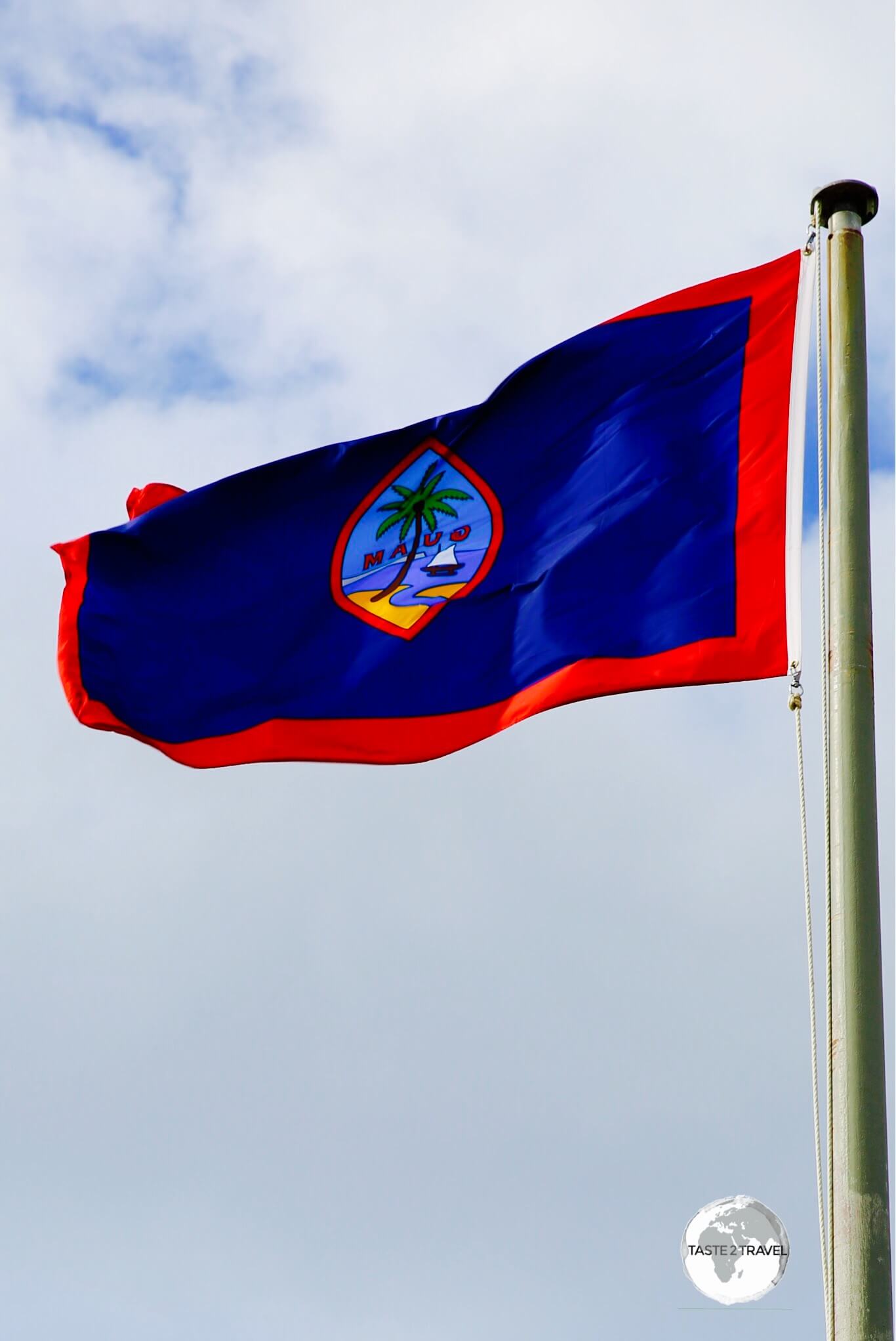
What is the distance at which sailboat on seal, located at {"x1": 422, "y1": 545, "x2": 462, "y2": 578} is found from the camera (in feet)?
44.3

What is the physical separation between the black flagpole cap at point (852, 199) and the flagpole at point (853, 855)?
0.01 metres

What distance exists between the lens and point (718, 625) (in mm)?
11711

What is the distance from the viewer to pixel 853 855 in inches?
343

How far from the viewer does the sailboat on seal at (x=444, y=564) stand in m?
13.5

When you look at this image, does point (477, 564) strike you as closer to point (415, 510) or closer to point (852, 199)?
point (415, 510)

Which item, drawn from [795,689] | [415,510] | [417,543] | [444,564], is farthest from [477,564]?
[795,689]

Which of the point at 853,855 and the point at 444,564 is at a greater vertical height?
the point at 444,564

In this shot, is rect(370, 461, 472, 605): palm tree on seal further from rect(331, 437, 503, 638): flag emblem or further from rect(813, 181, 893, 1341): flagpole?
rect(813, 181, 893, 1341): flagpole

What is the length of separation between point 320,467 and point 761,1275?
6.79 metres

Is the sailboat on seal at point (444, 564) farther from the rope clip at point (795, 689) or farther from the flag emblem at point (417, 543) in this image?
the rope clip at point (795, 689)

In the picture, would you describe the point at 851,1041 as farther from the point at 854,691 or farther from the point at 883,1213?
the point at 854,691

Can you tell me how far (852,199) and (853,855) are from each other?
3.89 m

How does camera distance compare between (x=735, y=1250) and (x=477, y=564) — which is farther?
(x=477, y=564)

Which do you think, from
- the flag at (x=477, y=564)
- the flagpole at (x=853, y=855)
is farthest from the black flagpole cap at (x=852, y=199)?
the flag at (x=477, y=564)
